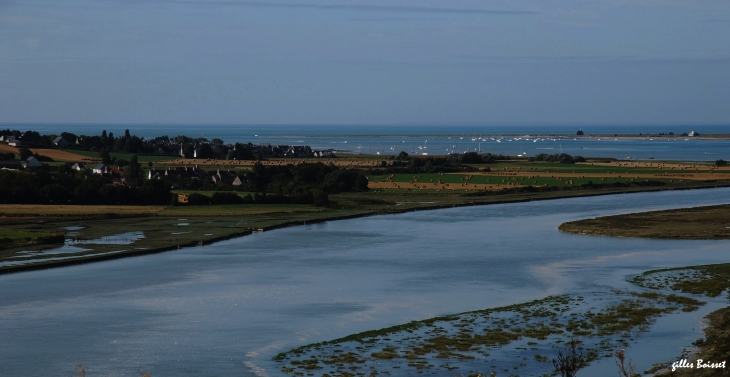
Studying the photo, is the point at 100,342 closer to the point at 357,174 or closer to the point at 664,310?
the point at 664,310

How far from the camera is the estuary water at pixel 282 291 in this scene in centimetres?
1995

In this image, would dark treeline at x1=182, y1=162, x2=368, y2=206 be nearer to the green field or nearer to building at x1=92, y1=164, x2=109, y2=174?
building at x1=92, y1=164, x2=109, y2=174

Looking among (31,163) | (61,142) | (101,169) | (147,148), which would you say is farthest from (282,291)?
(147,148)

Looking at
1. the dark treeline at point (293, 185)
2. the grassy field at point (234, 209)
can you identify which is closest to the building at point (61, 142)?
the dark treeline at point (293, 185)

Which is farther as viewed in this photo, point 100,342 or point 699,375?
point 100,342

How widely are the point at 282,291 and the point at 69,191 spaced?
35.3m

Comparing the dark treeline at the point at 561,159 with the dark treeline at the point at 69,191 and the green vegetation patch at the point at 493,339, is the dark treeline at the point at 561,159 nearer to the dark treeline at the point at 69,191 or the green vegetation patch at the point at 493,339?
the dark treeline at the point at 69,191

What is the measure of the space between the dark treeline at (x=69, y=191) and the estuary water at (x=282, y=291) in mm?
16129

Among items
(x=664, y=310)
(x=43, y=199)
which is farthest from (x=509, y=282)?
(x=43, y=199)

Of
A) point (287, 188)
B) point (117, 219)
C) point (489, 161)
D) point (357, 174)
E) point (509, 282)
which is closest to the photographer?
point (509, 282)

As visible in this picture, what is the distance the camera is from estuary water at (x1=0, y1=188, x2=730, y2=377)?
1995cm

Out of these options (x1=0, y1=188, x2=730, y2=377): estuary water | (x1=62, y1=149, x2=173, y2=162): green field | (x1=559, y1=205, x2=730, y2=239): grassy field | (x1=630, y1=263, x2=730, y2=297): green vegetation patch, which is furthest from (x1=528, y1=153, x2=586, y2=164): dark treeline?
(x1=630, y1=263, x2=730, y2=297): green vegetation patch

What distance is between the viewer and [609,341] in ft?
67.4

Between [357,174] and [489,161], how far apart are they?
38875 millimetres
